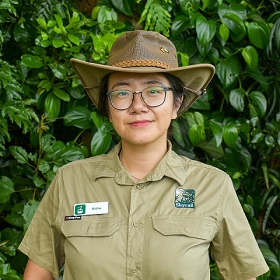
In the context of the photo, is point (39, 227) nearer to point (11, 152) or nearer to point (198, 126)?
point (11, 152)

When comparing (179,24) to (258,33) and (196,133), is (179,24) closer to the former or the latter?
(258,33)

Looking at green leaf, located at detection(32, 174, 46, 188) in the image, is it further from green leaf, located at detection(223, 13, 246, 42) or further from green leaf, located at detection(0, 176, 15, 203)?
green leaf, located at detection(223, 13, 246, 42)

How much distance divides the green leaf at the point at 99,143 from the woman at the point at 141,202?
2.17 ft

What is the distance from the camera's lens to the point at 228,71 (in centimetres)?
276

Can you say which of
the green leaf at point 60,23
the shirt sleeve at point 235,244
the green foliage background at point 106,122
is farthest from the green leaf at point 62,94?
the shirt sleeve at point 235,244

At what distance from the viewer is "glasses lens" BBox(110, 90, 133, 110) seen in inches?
63.9

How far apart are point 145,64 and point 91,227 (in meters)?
0.44

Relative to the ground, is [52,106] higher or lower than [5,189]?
higher

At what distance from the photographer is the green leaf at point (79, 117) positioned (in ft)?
8.34

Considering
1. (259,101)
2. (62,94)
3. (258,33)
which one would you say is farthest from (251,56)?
(62,94)

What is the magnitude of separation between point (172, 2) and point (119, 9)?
24 centimetres

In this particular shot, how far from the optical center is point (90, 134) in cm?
264

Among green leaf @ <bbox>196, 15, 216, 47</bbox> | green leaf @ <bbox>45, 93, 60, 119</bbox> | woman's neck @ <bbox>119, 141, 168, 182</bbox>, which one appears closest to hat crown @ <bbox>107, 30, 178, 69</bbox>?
woman's neck @ <bbox>119, 141, 168, 182</bbox>

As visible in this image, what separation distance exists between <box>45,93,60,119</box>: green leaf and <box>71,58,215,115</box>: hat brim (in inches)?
26.6
